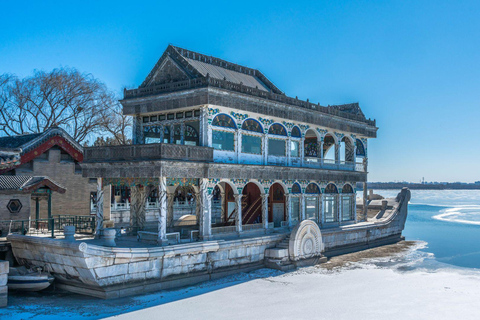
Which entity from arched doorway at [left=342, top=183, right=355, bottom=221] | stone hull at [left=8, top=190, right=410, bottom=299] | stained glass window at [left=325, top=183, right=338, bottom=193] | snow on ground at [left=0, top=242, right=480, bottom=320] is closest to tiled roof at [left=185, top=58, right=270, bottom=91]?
stained glass window at [left=325, top=183, right=338, bottom=193]

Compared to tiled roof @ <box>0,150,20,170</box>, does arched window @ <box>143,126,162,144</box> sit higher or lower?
higher

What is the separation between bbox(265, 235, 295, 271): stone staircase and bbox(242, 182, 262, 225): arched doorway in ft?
12.7

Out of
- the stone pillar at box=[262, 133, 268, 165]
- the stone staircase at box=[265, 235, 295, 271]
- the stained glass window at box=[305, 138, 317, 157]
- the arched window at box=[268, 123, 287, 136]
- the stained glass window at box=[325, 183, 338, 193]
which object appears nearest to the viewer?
the stone staircase at box=[265, 235, 295, 271]

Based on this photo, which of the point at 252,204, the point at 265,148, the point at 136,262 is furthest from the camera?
the point at 252,204

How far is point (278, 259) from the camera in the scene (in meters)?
21.0

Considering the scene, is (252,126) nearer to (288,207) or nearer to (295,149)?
(295,149)

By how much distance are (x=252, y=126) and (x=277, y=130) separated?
6.55ft

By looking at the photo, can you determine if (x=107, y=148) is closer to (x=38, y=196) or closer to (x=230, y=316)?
(x=38, y=196)

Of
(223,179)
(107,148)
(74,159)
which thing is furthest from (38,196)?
(223,179)

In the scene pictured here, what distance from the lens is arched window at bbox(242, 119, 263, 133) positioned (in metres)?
21.6

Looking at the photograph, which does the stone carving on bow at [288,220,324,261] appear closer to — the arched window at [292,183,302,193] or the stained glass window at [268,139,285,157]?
the arched window at [292,183,302,193]

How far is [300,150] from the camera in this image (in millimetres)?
25031

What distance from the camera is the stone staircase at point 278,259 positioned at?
2083 centimetres

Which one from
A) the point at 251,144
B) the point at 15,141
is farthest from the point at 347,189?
the point at 15,141
